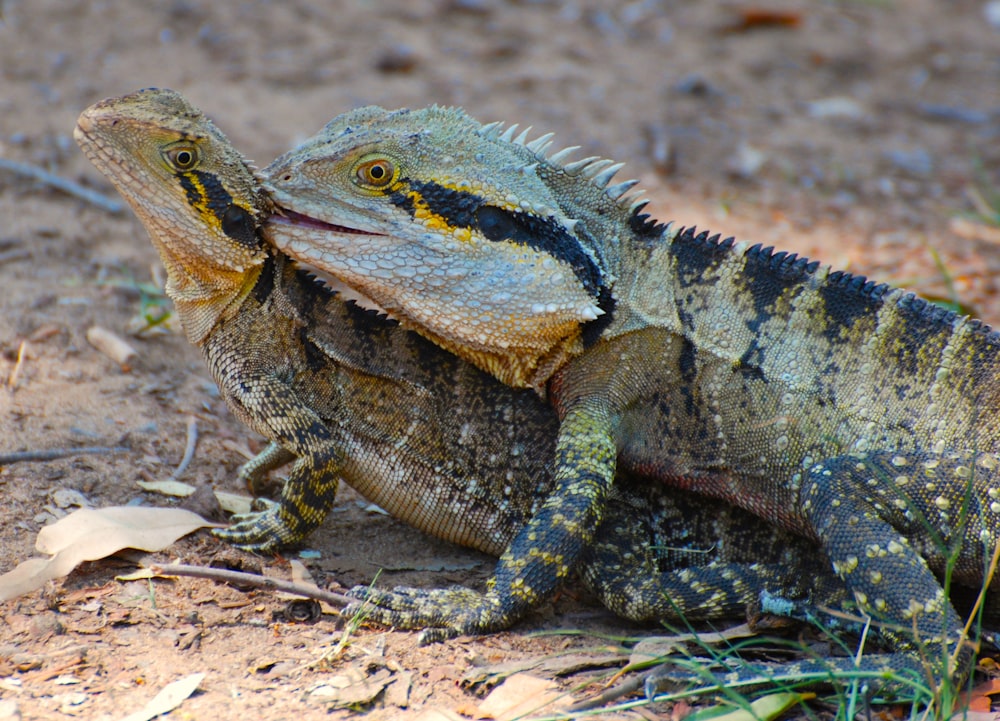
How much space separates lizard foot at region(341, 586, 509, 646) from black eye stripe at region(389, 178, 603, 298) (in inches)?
57.2

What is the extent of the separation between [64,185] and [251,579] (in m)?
4.41

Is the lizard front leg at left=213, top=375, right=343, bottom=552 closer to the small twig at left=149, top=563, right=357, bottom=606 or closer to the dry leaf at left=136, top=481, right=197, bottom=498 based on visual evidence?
the small twig at left=149, top=563, right=357, bottom=606

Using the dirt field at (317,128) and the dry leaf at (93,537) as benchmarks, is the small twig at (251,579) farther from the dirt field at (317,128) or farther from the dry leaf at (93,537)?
the dry leaf at (93,537)

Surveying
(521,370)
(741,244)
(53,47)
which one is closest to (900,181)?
(741,244)

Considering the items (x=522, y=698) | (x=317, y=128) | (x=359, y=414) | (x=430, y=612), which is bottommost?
(x=522, y=698)

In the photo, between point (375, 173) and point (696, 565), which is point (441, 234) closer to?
point (375, 173)

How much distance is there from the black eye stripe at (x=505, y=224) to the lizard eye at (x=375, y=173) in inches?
2.4

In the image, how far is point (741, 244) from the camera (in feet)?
15.1

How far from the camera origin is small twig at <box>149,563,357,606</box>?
417cm

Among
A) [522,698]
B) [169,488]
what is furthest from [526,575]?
[169,488]

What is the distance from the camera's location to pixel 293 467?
448 centimetres

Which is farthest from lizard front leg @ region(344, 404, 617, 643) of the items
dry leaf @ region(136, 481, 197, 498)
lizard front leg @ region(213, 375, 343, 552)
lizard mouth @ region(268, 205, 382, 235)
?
lizard mouth @ region(268, 205, 382, 235)

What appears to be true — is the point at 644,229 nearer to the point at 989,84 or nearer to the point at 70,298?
the point at 70,298

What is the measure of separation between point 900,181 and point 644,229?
548 cm
